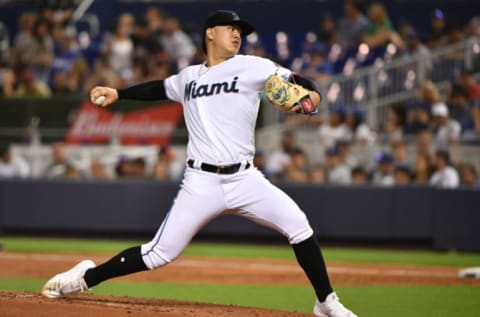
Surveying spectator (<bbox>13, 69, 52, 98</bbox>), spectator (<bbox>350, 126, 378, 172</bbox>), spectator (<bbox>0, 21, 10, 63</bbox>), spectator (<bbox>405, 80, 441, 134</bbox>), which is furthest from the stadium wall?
spectator (<bbox>0, 21, 10, 63</bbox>)

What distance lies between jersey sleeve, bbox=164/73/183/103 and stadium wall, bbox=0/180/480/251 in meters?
7.32

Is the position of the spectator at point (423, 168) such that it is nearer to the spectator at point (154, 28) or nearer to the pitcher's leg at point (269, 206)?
the spectator at point (154, 28)

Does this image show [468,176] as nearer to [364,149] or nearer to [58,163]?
[364,149]

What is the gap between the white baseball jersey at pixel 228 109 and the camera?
617 cm

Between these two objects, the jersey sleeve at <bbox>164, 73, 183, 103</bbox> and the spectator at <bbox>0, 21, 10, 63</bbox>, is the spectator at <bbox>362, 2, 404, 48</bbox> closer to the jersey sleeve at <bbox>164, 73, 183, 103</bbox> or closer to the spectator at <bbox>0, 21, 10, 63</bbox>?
the spectator at <bbox>0, 21, 10, 63</bbox>

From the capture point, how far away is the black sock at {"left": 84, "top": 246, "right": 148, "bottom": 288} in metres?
6.33

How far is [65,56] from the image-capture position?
18422 mm

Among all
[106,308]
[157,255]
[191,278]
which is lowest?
[191,278]

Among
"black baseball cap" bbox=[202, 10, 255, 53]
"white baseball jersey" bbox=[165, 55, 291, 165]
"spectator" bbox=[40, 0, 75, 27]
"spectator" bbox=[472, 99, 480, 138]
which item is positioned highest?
"spectator" bbox=[40, 0, 75, 27]

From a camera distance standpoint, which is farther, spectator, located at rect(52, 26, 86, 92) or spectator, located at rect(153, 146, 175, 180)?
spectator, located at rect(52, 26, 86, 92)

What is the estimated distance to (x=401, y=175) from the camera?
13594 mm

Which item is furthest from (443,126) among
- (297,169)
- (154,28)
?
(154,28)

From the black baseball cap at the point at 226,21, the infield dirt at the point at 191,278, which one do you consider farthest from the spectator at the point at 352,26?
A: the black baseball cap at the point at 226,21

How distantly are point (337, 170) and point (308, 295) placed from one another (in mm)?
5665
